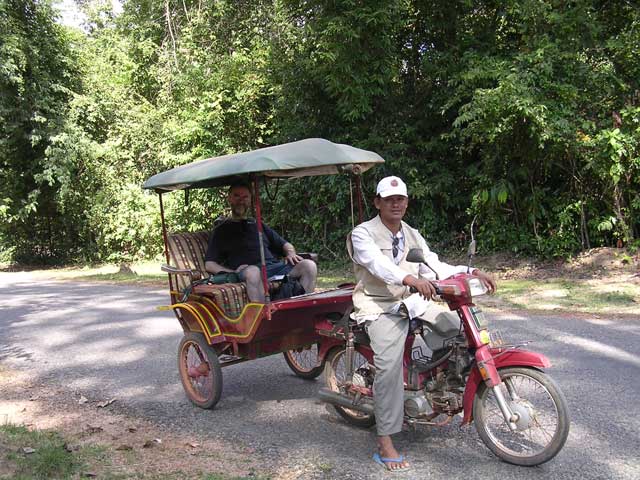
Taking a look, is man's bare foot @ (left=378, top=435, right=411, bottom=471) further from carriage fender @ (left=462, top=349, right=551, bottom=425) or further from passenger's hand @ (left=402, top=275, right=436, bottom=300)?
passenger's hand @ (left=402, top=275, right=436, bottom=300)

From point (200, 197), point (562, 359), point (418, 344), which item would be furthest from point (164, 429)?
point (200, 197)

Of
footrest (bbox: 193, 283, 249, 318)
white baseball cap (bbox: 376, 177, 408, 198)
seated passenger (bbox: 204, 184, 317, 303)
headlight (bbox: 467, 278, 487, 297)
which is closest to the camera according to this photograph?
headlight (bbox: 467, 278, 487, 297)

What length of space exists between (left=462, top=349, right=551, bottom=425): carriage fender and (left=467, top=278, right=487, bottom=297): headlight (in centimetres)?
38

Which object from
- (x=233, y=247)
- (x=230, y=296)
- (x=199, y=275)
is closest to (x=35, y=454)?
(x=230, y=296)

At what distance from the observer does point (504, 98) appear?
11.1 m

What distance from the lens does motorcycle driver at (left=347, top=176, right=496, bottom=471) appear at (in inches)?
157

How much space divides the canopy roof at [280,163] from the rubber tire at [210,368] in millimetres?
1447

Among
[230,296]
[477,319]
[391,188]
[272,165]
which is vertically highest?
[272,165]

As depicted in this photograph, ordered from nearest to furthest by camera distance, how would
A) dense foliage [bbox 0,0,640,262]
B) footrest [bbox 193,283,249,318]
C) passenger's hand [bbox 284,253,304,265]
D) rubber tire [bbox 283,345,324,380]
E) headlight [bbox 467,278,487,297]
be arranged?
headlight [bbox 467,278,487,297] → footrest [bbox 193,283,249,318] → rubber tire [bbox 283,345,324,380] → passenger's hand [bbox 284,253,304,265] → dense foliage [bbox 0,0,640,262]

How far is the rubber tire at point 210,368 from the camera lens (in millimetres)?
5297

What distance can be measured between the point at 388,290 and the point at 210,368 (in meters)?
2.00

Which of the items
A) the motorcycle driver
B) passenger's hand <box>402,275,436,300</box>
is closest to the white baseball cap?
the motorcycle driver

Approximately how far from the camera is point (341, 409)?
4824mm

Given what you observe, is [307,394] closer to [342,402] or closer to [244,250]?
[342,402]
